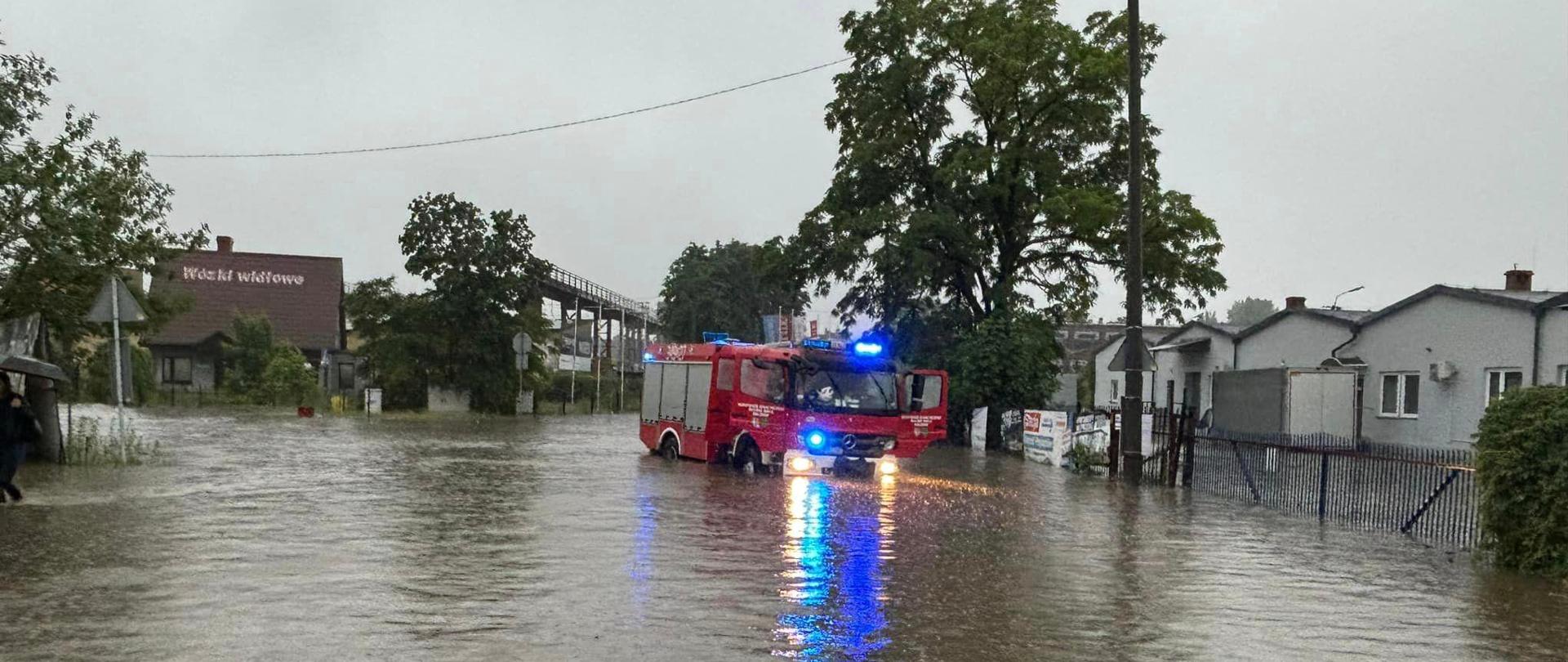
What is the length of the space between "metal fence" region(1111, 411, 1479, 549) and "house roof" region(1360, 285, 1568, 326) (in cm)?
568

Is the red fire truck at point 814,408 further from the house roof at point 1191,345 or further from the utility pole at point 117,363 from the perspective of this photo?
the house roof at point 1191,345

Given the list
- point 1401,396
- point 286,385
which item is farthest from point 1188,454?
point 286,385

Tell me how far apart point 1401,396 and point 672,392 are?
1591 cm

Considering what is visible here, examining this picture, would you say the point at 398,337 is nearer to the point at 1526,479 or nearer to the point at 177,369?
the point at 177,369

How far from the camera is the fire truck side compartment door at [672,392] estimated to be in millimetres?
26656

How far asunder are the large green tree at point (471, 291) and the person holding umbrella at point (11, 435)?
39.7 m

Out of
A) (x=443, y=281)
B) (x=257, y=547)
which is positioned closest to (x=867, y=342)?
(x=257, y=547)

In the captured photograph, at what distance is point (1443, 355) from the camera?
2936 cm

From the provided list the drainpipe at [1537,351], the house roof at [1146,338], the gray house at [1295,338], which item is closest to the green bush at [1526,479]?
the drainpipe at [1537,351]

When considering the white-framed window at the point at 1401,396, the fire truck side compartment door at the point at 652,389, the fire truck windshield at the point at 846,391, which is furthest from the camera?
the white-framed window at the point at 1401,396

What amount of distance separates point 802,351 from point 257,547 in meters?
12.7

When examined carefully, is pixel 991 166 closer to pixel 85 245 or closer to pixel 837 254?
pixel 837 254

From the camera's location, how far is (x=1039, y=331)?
39062mm

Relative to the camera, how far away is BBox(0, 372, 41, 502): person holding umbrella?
15234mm
